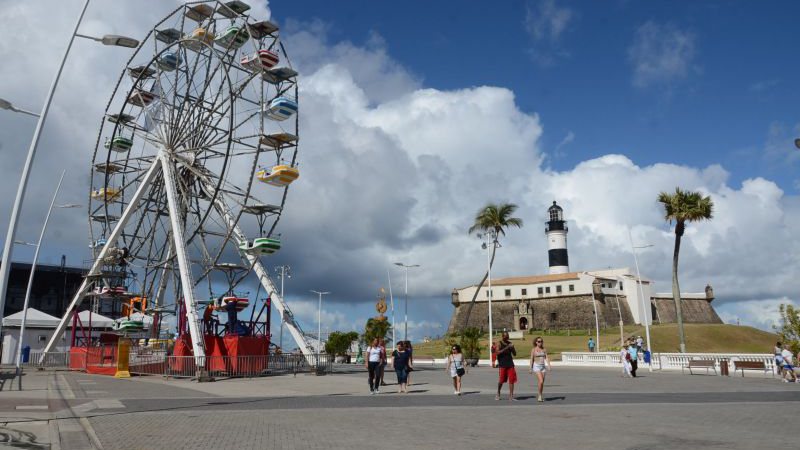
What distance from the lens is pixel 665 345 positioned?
62094 mm

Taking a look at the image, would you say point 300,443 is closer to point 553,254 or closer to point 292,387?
point 292,387

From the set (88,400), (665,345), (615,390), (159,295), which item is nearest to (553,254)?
(665,345)

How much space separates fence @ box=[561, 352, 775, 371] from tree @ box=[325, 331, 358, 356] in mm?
27123

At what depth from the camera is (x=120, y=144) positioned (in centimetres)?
4097

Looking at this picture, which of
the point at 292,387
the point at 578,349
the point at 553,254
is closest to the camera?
the point at 292,387

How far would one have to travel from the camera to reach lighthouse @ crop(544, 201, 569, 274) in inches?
4129

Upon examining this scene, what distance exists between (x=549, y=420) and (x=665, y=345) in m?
55.7

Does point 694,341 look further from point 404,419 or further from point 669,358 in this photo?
point 404,419

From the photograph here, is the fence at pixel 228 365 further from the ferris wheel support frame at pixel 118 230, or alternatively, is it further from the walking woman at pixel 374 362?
the walking woman at pixel 374 362

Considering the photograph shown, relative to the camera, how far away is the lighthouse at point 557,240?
105 metres

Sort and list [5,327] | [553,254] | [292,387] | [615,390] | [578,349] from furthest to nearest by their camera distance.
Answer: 1. [553,254]
2. [578,349]
3. [5,327]
4. [292,387]
5. [615,390]

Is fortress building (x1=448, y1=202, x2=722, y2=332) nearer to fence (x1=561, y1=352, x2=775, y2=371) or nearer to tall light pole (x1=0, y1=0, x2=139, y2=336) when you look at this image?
fence (x1=561, y1=352, x2=775, y2=371)

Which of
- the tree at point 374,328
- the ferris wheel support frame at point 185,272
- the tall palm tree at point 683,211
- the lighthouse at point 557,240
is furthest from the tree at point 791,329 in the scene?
the lighthouse at point 557,240

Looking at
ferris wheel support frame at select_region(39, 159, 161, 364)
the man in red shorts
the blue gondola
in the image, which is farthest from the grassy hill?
the man in red shorts
